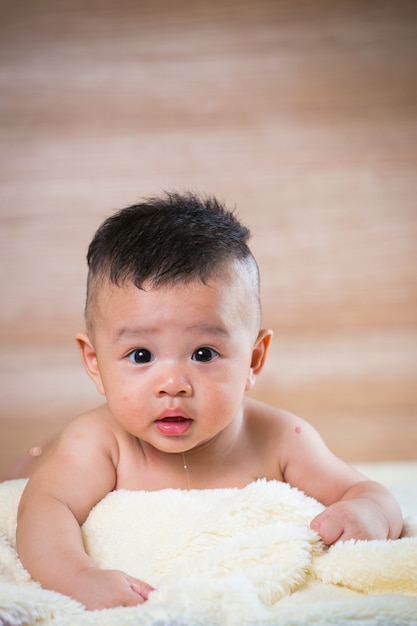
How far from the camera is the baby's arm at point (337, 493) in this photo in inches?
35.4

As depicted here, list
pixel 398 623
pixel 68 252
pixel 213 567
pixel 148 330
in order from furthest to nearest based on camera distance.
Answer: pixel 68 252 < pixel 148 330 < pixel 213 567 < pixel 398 623

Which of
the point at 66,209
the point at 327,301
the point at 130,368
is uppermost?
the point at 66,209

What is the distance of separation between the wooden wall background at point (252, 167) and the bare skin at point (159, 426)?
89cm

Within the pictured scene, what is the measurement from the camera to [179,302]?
904mm

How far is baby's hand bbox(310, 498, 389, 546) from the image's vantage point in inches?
34.9

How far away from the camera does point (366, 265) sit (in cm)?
195

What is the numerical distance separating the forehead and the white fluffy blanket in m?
0.19

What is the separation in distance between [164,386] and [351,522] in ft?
0.79

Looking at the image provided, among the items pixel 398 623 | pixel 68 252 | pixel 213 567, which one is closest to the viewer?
pixel 398 623

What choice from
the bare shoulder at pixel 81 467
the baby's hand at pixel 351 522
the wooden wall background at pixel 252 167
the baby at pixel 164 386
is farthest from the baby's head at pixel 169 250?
the wooden wall background at pixel 252 167

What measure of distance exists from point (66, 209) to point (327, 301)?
616mm

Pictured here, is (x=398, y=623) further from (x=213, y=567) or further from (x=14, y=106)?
(x=14, y=106)

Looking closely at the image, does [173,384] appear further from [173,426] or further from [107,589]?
[107,589]

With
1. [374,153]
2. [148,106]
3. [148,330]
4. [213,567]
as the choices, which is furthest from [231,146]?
[213,567]
